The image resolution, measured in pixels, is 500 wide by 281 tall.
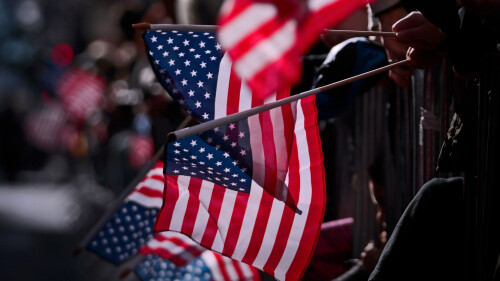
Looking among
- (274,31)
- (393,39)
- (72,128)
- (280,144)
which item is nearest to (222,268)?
(280,144)

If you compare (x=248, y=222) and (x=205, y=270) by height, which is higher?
(x=248, y=222)

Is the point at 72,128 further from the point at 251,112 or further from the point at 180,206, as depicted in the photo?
the point at 251,112

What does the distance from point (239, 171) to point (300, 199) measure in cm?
28

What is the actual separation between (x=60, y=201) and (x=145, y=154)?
742 cm

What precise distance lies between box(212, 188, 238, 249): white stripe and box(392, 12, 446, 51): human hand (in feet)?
3.54

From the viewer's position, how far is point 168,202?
393 centimetres

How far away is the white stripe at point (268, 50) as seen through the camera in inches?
104

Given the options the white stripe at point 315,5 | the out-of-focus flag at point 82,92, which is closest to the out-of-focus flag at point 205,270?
the white stripe at point 315,5

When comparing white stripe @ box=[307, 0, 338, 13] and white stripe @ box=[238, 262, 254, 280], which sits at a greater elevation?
white stripe @ box=[307, 0, 338, 13]

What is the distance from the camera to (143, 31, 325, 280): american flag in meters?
3.79

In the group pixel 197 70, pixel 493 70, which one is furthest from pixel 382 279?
pixel 197 70

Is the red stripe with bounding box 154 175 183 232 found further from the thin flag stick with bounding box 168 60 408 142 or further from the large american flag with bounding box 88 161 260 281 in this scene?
the large american flag with bounding box 88 161 260 281

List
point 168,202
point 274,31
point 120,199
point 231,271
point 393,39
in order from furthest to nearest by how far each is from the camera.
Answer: point 231,271 → point 120,199 → point 393,39 → point 168,202 → point 274,31

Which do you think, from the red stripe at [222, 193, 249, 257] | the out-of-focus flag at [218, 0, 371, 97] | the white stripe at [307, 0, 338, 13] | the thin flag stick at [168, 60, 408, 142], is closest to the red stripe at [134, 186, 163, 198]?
the red stripe at [222, 193, 249, 257]
